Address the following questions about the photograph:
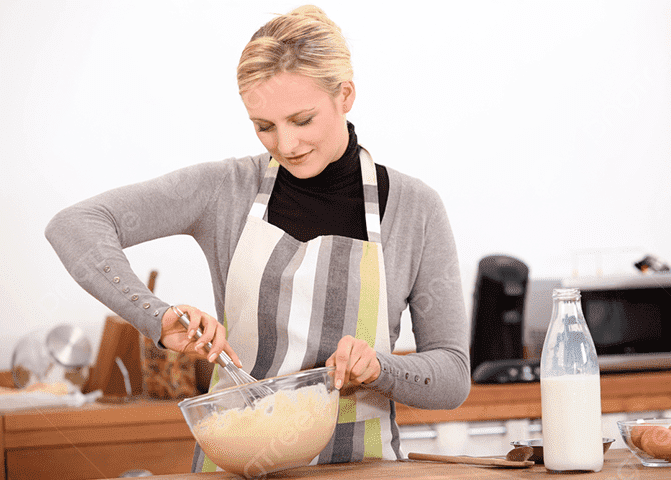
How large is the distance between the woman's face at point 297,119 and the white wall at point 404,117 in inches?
43.6

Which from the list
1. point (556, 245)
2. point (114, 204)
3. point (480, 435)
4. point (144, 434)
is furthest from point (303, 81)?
point (556, 245)

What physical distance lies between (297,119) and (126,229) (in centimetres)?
30

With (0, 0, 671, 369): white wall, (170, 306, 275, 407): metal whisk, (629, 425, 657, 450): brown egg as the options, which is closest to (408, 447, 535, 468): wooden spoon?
(629, 425, 657, 450): brown egg

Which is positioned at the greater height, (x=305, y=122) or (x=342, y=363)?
(x=305, y=122)

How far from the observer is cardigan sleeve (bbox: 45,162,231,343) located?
896 mm

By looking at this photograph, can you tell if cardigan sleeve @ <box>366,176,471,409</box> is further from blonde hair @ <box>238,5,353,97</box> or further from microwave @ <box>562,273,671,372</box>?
microwave @ <box>562,273,671,372</box>

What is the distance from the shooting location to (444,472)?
0.80m

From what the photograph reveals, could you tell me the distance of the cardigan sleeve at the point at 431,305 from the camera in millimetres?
982

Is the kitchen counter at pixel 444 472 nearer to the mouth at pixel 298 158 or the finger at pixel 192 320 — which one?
the finger at pixel 192 320

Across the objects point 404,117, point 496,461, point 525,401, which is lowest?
point 525,401

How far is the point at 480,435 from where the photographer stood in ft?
6.11

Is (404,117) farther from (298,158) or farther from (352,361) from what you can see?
(352,361)

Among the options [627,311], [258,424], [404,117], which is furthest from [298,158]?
[627,311]

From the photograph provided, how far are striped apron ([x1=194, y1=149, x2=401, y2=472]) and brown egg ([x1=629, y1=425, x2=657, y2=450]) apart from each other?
0.37m
